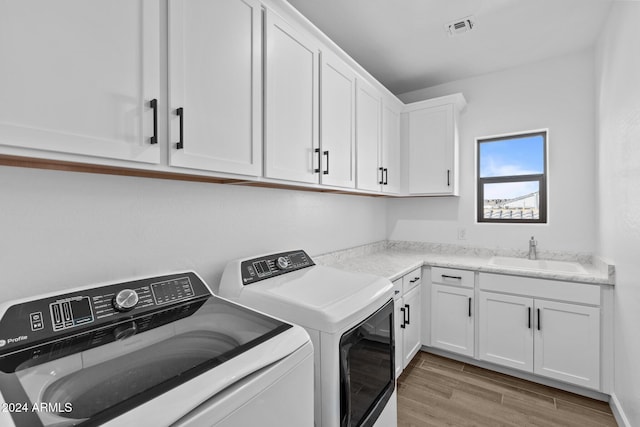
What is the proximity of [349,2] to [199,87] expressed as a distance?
1340mm

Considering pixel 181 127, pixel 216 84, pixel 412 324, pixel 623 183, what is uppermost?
pixel 216 84

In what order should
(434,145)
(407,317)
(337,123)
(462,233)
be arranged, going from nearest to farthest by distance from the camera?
(337,123) → (407,317) → (434,145) → (462,233)

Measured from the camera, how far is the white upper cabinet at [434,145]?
9.39ft

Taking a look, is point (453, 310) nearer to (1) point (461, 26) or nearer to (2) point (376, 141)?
(2) point (376, 141)

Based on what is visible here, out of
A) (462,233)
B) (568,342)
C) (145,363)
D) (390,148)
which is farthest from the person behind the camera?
(462,233)

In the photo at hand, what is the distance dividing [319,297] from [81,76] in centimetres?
113

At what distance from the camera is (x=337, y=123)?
2002 millimetres

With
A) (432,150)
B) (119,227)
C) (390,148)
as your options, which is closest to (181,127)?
(119,227)

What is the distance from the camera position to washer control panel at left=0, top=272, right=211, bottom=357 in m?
0.85

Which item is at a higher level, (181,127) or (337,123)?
(337,123)

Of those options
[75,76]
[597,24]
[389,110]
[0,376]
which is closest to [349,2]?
[389,110]

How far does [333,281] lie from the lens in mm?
1571

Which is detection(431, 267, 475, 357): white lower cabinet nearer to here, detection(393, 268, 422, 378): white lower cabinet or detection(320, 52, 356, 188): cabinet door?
detection(393, 268, 422, 378): white lower cabinet

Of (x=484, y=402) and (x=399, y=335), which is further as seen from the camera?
(x=399, y=335)
